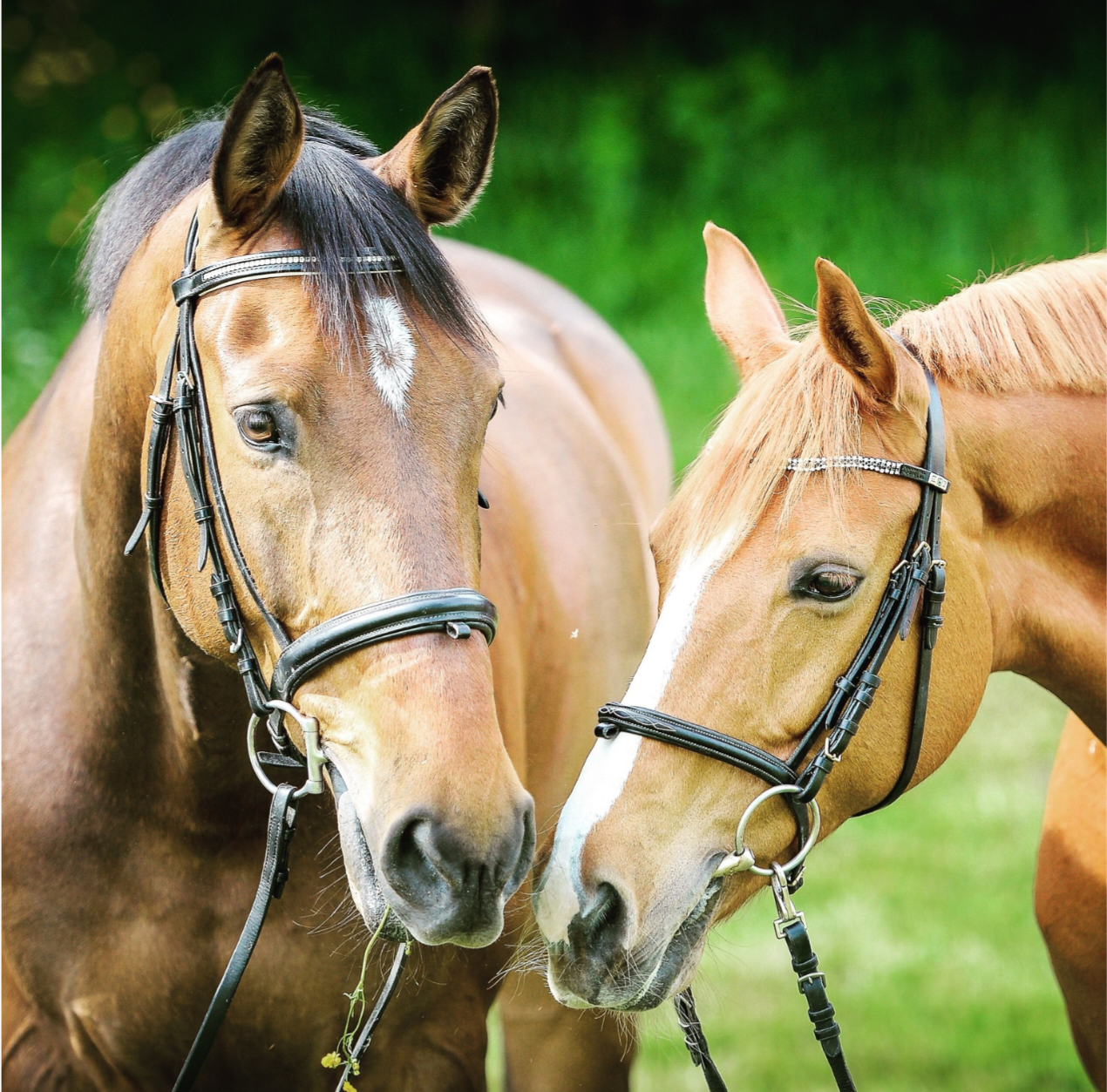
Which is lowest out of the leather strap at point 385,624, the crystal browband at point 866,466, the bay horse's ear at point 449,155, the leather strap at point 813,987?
the leather strap at point 813,987

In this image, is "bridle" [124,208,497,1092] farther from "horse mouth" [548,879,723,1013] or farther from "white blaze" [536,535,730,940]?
"horse mouth" [548,879,723,1013]

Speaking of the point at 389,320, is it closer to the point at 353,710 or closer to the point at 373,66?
the point at 353,710

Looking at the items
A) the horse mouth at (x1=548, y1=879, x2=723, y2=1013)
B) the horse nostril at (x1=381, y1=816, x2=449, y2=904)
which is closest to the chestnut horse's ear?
the horse mouth at (x1=548, y1=879, x2=723, y2=1013)

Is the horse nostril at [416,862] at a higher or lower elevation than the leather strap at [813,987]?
higher

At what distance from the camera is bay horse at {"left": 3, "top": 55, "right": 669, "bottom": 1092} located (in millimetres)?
1904

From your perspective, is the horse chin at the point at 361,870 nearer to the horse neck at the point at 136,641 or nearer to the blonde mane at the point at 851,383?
the horse neck at the point at 136,641

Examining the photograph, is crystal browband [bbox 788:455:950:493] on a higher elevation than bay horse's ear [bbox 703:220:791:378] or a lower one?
lower

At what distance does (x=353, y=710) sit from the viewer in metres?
1.92

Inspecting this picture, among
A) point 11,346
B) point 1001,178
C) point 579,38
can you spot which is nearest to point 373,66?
point 579,38

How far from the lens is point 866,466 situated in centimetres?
211

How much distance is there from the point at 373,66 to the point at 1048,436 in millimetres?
9033

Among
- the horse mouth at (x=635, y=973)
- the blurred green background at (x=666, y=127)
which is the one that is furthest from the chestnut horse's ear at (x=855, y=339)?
the blurred green background at (x=666, y=127)

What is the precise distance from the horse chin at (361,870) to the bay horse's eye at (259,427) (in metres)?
0.56

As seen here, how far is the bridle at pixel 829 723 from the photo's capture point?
2.03m
